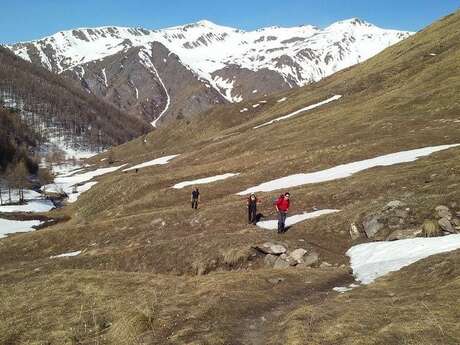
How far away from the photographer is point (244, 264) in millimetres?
31391

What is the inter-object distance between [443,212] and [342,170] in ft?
79.5

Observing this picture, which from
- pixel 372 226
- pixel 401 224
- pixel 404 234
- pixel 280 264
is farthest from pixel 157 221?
pixel 404 234

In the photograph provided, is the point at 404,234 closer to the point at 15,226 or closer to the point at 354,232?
the point at 354,232


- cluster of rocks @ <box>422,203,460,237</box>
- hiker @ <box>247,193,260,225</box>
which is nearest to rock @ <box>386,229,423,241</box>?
cluster of rocks @ <box>422,203,460,237</box>

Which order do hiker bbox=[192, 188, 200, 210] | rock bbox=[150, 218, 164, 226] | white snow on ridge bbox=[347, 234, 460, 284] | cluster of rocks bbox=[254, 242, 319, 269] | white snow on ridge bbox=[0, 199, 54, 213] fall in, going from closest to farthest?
1. white snow on ridge bbox=[347, 234, 460, 284]
2. cluster of rocks bbox=[254, 242, 319, 269]
3. rock bbox=[150, 218, 164, 226]
4. hiker bbox=[192, 188, 200, 210]
5. white snow on ridge bbox=[0, 199, 54, 213]

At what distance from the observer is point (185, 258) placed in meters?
34.7

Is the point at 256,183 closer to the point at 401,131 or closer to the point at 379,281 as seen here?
the point at 401,131

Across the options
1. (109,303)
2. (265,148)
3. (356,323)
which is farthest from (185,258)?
(265,148)

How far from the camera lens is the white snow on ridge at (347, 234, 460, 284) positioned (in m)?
24.7

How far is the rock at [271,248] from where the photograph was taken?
31231mm

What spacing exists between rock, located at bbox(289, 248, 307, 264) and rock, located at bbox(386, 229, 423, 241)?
551 cm

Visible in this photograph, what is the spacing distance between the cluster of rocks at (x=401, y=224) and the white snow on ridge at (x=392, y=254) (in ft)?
3.96

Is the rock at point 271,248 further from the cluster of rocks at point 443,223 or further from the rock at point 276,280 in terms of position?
the cluster of rocks at point 443,223

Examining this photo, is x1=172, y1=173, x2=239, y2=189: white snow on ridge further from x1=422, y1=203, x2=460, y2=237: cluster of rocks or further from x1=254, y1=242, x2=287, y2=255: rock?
x1=422, y1=203, x2=460, y2=237: cluster of rocks
